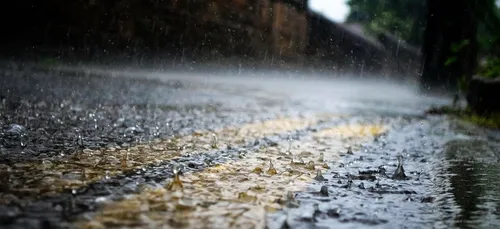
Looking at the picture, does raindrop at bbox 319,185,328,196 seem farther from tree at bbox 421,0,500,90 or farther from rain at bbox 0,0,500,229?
tree at bbox 421,0,500,90

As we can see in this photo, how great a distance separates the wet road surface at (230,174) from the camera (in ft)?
4.73

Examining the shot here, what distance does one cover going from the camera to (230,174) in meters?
2.09

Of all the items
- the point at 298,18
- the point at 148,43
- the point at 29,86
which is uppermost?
the point at 298,18

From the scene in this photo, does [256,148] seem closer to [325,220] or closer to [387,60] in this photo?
[325,220]

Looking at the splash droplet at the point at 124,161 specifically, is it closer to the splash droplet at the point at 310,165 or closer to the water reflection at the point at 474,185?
the splash droplet at the point at 310,165

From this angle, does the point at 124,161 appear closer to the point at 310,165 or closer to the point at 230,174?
the point at 230,174

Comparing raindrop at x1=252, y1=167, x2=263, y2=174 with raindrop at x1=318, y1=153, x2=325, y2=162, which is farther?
raindrop at x1=318, y1=153, x2=325, y2=162

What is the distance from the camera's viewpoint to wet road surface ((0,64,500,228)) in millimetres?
1440

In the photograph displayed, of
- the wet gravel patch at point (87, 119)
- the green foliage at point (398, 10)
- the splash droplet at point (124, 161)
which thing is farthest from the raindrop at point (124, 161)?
the green foliage at point (398, 10)

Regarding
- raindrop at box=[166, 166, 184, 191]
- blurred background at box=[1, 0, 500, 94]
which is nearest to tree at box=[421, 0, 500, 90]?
blurred background at box=[1, 0, 500, 94]

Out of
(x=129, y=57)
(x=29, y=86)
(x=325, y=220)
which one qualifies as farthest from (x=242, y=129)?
(x=129, y=57)

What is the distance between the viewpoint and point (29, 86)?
6188mm

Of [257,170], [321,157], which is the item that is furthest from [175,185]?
[321,157]

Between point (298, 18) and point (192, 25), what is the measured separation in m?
6.14
